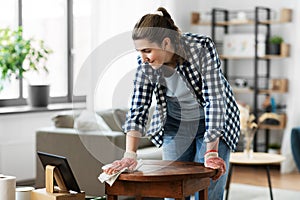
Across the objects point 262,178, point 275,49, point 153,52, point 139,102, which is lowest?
point 262,178

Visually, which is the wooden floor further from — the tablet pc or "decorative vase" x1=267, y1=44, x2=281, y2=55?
the tablet pc

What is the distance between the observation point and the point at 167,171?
248 cm

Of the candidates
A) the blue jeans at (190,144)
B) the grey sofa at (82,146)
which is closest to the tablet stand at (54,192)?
the blue jeans at (190,144)

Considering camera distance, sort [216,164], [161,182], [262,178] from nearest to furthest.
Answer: [161,182] → [216,164] → [262,178]

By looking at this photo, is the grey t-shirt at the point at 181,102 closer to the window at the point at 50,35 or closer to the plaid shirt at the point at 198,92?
the plaid shirt at the point at 198,92

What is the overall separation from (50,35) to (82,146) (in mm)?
1895

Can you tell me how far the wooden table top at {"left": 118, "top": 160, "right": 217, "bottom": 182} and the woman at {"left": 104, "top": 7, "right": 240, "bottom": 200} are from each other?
0.05m

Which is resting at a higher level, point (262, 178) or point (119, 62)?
point (119, 62)

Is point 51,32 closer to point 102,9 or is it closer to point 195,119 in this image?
point 102,9

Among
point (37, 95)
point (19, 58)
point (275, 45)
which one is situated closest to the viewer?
point (19, 58)

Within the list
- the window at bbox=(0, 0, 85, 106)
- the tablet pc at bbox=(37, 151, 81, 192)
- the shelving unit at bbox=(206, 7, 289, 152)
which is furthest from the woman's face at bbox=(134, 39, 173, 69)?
the shelving unit at bbox=(206, 7, 289, 152)

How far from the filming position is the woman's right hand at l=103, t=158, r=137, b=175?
245 cm

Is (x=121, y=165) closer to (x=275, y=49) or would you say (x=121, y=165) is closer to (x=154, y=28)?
(x=154, y=28)

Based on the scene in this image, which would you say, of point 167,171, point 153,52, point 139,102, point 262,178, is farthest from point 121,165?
point 262,178
